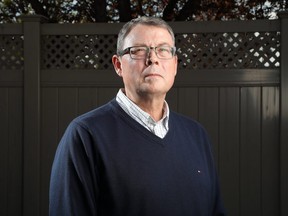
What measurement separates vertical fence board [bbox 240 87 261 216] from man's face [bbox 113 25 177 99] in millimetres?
2925

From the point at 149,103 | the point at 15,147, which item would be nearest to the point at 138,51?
the point at 149,103

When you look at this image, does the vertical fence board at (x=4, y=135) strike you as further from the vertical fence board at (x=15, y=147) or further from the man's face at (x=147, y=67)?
the man's face at (x=147, y=67)

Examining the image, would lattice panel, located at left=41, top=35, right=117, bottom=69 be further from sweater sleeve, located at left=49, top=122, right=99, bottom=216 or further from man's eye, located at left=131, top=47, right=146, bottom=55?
sweater sleeve, located at left=49, top=122, right=99, bottom=216

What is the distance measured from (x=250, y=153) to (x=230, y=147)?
0.57 ft

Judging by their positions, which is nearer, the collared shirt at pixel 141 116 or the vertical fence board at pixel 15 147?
the collared shirt at pixel 141 116

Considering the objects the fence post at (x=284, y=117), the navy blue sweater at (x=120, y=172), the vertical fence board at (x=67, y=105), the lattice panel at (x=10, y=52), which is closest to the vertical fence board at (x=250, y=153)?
the fence post at (x=284, y=117)

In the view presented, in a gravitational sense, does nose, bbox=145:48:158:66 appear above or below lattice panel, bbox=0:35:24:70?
below

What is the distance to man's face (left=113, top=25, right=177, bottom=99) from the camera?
4.91 feet

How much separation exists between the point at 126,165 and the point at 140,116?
0.18 m

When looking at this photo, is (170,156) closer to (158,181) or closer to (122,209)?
(158,181)

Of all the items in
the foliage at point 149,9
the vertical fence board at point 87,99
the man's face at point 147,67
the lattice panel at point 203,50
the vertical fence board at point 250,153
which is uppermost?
the foliage at point 149,9

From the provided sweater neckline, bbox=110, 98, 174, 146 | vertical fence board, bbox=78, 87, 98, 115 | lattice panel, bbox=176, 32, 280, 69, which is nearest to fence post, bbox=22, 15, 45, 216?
vertical fence board, bbox=78, 87, 98, 115

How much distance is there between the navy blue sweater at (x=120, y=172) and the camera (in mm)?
1355

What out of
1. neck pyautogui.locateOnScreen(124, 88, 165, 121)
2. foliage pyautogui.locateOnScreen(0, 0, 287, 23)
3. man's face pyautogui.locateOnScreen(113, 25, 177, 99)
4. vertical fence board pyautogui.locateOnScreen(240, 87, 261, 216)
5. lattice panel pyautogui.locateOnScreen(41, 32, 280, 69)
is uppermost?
foliage pyautogui.locateOnScreen(0, 0, 287, 23)
